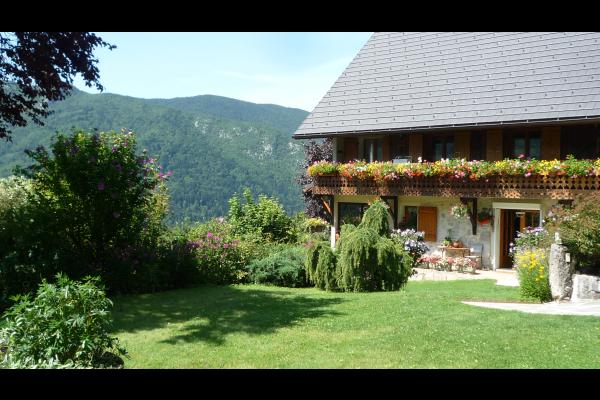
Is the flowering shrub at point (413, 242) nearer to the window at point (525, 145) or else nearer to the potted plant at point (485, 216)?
the potted plant at point (485, 216)

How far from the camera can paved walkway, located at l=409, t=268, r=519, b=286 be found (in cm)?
1640

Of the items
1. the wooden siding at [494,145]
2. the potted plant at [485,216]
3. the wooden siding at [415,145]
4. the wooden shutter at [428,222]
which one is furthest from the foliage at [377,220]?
the wooden siding at [415,145]

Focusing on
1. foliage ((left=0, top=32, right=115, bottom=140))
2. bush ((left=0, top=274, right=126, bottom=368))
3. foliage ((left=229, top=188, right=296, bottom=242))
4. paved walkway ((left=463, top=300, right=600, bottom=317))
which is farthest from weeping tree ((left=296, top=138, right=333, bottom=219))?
bush ((left=0, top=274, right=126, bottom=368))

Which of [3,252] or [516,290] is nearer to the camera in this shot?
[3,252]

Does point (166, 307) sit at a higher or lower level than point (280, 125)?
lower

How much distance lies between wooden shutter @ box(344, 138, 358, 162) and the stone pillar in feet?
47.0

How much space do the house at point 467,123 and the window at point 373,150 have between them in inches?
1.8

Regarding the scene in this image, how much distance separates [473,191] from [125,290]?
12824 mm

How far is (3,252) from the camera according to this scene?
11391mm

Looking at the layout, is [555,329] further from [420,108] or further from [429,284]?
[420,108]

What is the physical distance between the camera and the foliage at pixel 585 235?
35.5 ft

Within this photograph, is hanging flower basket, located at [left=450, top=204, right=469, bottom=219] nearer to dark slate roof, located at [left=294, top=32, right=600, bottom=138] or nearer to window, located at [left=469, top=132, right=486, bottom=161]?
window, located at [left=469, top=132, right=486, bottom=161]
